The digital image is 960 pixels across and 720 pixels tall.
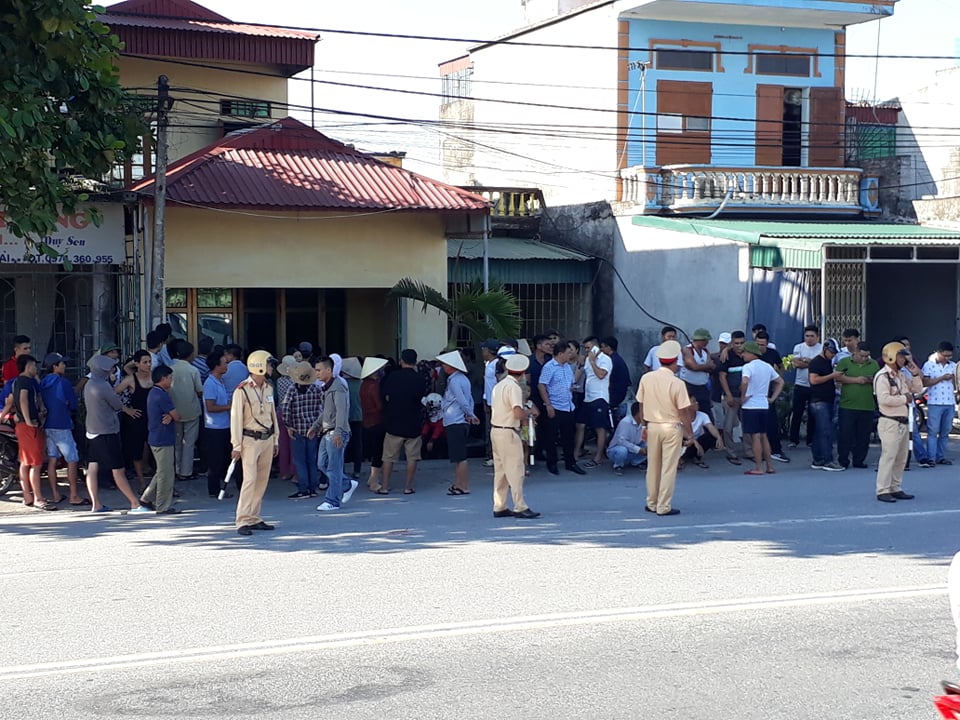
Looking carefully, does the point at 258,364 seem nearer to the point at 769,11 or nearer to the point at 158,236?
the point at 158,236

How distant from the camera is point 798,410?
17.1 m

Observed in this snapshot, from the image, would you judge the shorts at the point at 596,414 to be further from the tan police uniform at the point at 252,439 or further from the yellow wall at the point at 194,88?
the yellow wall at the point at 194,88

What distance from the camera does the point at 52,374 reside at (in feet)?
42.2

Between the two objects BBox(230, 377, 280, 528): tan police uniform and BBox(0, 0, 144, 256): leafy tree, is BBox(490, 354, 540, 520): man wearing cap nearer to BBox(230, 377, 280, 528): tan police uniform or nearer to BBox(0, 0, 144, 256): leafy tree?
BBox(230, 377, 280, 528): tan police uniform

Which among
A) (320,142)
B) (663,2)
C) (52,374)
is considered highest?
(663,2)

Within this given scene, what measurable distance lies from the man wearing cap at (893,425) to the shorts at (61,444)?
28.5 ft

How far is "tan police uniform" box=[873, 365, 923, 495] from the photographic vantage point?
1267 cm

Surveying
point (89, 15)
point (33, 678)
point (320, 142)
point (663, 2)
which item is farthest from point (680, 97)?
point (33, 678)

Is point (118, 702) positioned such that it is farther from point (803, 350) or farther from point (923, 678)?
point (803, 350)

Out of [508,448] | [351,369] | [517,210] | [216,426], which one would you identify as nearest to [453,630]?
[508,448]

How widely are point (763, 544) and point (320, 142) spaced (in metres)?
11.4

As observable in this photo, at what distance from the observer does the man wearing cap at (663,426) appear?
39.2 ft

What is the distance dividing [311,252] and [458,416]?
226 inches

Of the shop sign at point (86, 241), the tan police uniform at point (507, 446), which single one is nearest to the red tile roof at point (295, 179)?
the shop sign at point (86, 241)
